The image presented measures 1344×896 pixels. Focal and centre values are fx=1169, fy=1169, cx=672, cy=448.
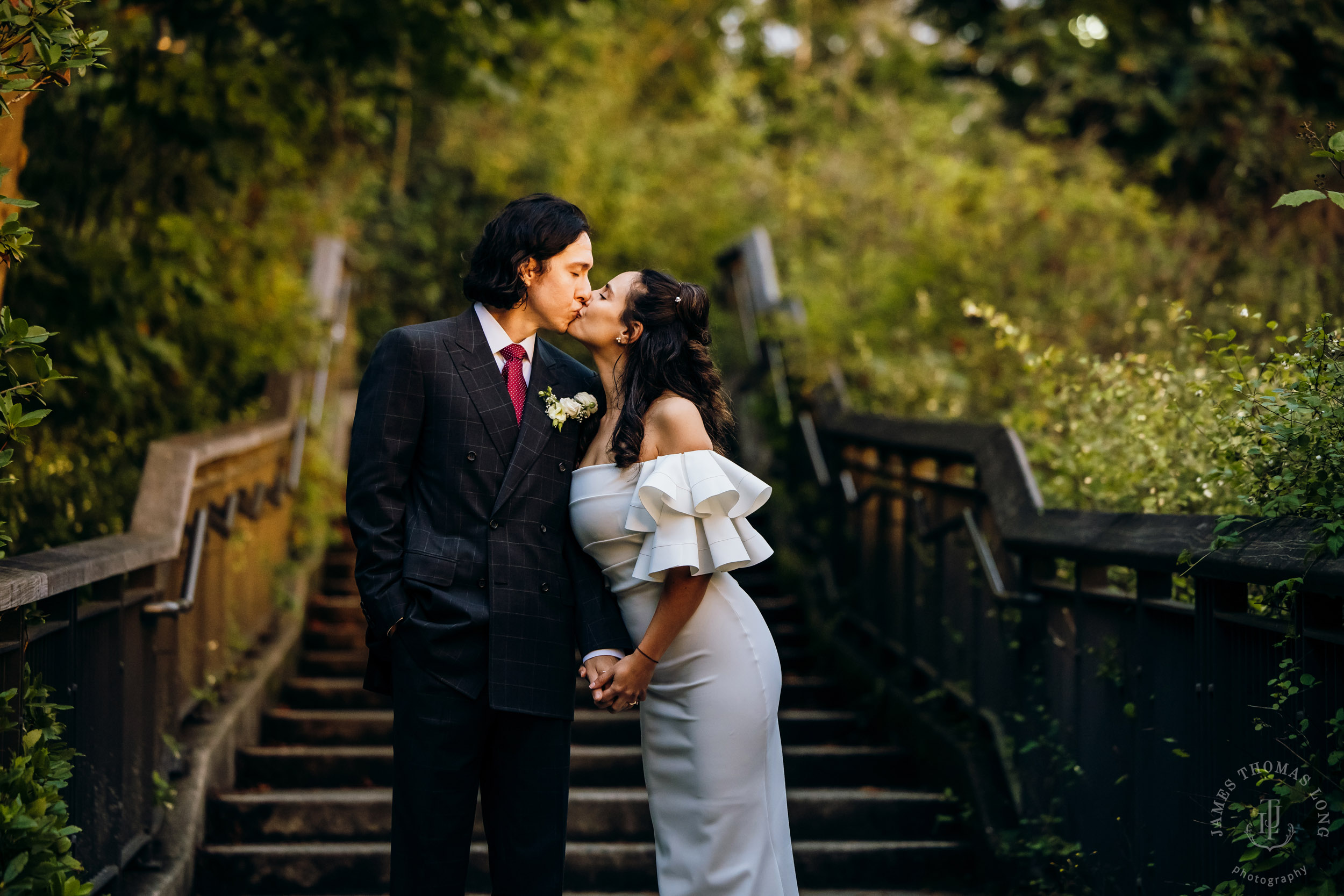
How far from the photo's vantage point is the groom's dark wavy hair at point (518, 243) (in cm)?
296

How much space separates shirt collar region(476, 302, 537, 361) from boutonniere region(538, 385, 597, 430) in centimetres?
13

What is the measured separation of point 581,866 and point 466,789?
1.85 metres

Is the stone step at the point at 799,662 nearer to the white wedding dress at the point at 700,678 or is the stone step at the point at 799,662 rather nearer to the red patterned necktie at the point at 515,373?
the white wedding dress at the point at 700,678

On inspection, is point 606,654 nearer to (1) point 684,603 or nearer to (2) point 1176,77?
(1) point 684,603

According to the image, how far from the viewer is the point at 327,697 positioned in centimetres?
601

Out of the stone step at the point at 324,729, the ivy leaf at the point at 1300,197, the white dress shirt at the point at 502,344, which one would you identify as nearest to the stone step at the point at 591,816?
the stone step at the point at 324,729

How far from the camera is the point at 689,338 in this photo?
125 inches

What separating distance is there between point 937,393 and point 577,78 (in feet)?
29.3

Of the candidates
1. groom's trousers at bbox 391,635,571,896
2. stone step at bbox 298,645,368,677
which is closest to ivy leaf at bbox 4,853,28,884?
groom's trousers at bbox 391,635,571,896

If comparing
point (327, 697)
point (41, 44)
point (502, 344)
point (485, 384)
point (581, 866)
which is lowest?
point (581, 866)

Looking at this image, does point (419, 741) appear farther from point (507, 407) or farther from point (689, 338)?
point (689, 338)

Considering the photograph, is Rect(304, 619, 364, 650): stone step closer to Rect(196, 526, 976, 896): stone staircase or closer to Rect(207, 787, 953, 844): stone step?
Rect(196, 526, 976, 896): stone staircase

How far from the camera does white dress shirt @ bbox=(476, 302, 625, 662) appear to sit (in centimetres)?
293

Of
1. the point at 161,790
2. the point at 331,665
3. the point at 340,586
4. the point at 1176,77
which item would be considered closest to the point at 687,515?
the point at 161,790
